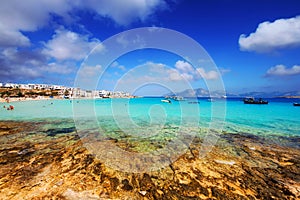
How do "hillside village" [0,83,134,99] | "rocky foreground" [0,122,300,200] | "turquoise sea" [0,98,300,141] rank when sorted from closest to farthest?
"rocky foreground" [0,122,300,200], "turquoise sea" [0,98,300,141], "hillside village" [0,83,134,99]

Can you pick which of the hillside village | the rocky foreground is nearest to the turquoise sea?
the rocky foreground

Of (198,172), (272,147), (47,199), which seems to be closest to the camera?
(47,199)

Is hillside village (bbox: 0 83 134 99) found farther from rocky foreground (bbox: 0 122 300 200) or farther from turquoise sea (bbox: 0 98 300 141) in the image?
rocky foreground (bbox: 0 122 300 200)

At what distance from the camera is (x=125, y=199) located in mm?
3816

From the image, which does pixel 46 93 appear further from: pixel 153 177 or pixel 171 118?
pixel 153 177

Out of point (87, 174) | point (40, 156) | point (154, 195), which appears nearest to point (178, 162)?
point (154, 195)

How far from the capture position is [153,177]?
16.1ft

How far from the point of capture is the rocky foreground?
4.01m

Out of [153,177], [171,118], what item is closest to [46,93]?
[171,118]

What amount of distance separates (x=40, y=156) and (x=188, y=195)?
19.1ft

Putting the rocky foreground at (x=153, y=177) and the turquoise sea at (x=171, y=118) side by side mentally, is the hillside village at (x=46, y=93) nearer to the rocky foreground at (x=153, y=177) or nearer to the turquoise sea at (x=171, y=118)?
the turquoise sea at (x=171, y=118)

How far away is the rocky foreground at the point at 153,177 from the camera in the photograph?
13.1 feet

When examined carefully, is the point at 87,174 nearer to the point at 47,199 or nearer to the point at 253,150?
the point at 47,199

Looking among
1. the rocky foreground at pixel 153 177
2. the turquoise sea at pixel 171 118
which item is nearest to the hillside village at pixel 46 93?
the turquoise sea at pixel 171 118
